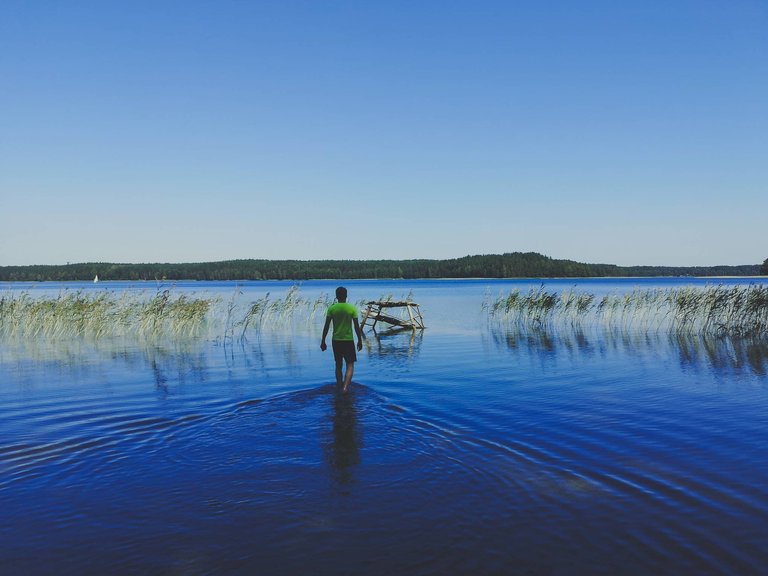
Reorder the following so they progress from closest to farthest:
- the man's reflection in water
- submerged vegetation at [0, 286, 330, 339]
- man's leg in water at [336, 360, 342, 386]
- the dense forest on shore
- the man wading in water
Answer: the man's reflection in water < the man wading in water < man's leg in water at [336, 360, 342, 386] < submerged vegetation at [0, 286, 330, 339] < the dense forest on shore

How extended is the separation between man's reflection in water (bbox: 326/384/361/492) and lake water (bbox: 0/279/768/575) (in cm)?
6

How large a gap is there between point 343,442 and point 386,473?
1.82 meters

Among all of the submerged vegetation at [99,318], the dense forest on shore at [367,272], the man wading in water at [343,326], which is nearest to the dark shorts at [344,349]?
the man wading in water at [343,326]

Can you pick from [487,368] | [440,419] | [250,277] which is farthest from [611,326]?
→ [250,277]

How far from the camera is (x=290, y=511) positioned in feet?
22.6

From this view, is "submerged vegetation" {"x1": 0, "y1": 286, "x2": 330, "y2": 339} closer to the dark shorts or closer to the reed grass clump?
the reed grass clump

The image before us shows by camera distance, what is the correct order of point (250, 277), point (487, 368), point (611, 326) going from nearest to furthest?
point (487, 368), point (611, 326), point (250, 277)

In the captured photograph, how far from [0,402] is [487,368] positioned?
14.4m

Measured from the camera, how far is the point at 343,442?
1002 centimetres

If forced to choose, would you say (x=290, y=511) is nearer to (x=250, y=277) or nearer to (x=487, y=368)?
(x=487, y=368)

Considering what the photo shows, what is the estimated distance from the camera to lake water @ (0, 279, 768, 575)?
5879 millimetres

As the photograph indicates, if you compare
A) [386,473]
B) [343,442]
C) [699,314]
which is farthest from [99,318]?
[699,314]

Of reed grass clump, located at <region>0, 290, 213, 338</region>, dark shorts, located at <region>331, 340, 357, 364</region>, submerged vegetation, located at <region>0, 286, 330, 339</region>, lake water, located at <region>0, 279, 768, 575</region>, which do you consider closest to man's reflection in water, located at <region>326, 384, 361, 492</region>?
lake water, located at <region>0, 279, 768, 575</region>

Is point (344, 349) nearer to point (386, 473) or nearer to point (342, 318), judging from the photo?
point (342, 318)
